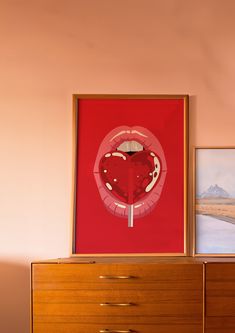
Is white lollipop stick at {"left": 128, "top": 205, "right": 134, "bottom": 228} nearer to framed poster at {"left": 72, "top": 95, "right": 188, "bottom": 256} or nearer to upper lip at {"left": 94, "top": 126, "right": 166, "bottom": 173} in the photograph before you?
framed poster at {"left": 72, "top": 95, "right": 188, "bottom": 256}

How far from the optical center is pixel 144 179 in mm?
2746

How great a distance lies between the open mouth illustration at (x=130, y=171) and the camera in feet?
8.96

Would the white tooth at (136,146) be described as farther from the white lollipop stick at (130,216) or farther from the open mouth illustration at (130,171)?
the white lollipop stick at (130,216)

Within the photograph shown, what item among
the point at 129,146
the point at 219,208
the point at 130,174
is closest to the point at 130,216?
the point at 130,174

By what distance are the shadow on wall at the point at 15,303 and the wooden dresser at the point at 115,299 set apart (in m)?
0.43

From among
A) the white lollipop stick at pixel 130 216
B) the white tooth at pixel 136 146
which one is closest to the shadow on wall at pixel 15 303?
the white lollipop stick at pixel 130 216

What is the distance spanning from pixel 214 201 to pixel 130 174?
53 centimetres

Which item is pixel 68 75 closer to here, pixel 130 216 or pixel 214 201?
pixel 130 216

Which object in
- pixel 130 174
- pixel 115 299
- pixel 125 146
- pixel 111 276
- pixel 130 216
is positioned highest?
pixel 125 146

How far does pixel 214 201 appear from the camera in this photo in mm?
2730

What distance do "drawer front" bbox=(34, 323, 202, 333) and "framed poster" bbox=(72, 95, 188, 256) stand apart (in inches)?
19.3

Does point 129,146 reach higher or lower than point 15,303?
higher

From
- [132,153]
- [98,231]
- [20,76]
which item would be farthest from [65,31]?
[98,231]

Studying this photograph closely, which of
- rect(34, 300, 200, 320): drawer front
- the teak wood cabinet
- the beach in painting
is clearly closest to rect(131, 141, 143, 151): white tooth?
the beach in painting
